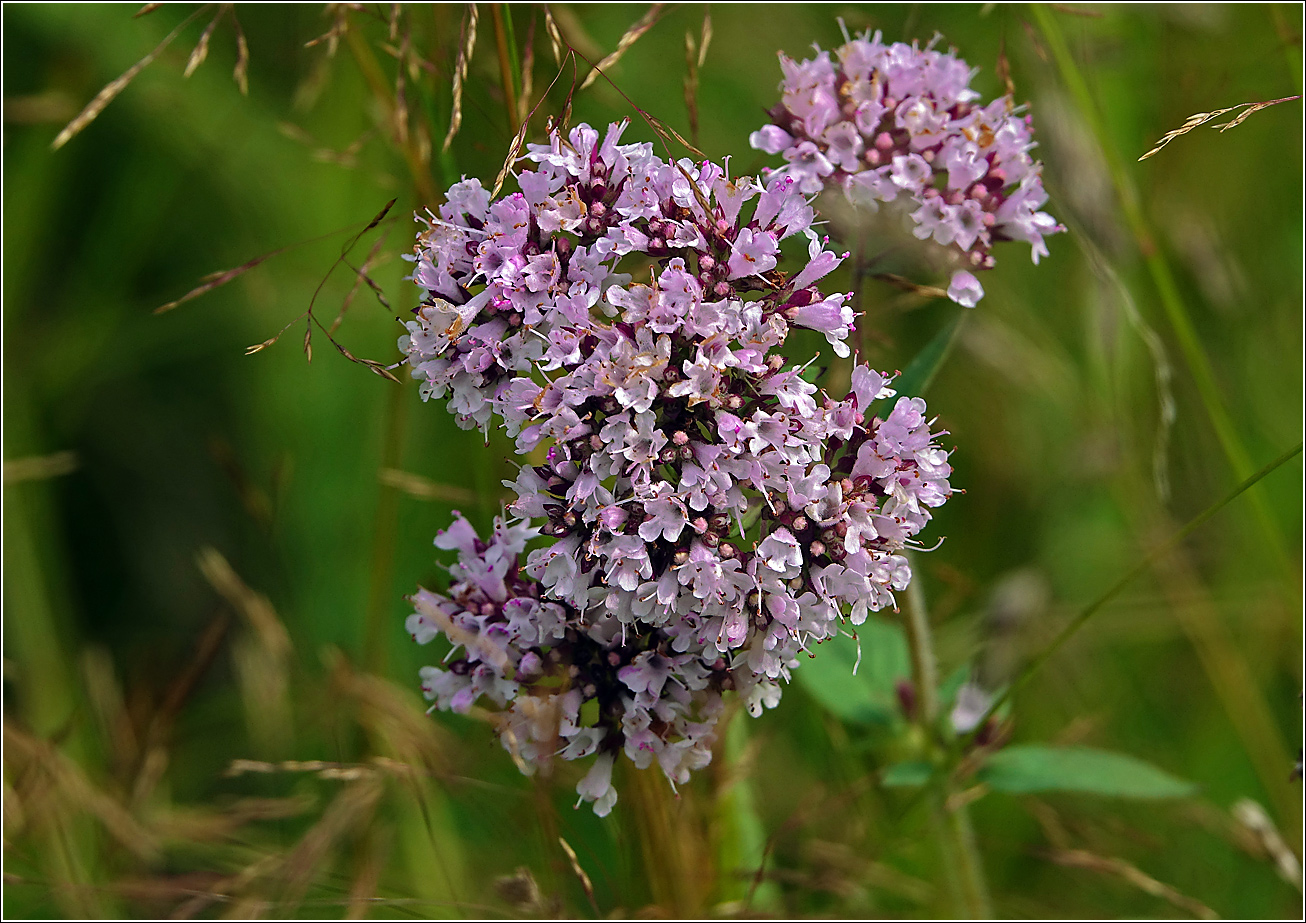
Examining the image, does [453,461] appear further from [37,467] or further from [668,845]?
[668,845]

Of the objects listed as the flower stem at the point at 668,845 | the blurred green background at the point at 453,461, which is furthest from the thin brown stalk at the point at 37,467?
the flower stem at the point at 668,845

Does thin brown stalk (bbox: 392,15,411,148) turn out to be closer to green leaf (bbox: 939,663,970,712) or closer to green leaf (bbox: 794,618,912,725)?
green leaf (bbox: 794,618,912,725)

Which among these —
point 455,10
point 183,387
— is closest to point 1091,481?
point 455,10

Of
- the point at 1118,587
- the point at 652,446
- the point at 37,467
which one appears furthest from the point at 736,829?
the point at 37,467

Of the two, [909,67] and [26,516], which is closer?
[909,67]

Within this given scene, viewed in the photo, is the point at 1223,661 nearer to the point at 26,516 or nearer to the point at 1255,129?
the point at 1255,129

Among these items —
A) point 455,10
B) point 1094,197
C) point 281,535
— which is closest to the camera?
point 455,10
